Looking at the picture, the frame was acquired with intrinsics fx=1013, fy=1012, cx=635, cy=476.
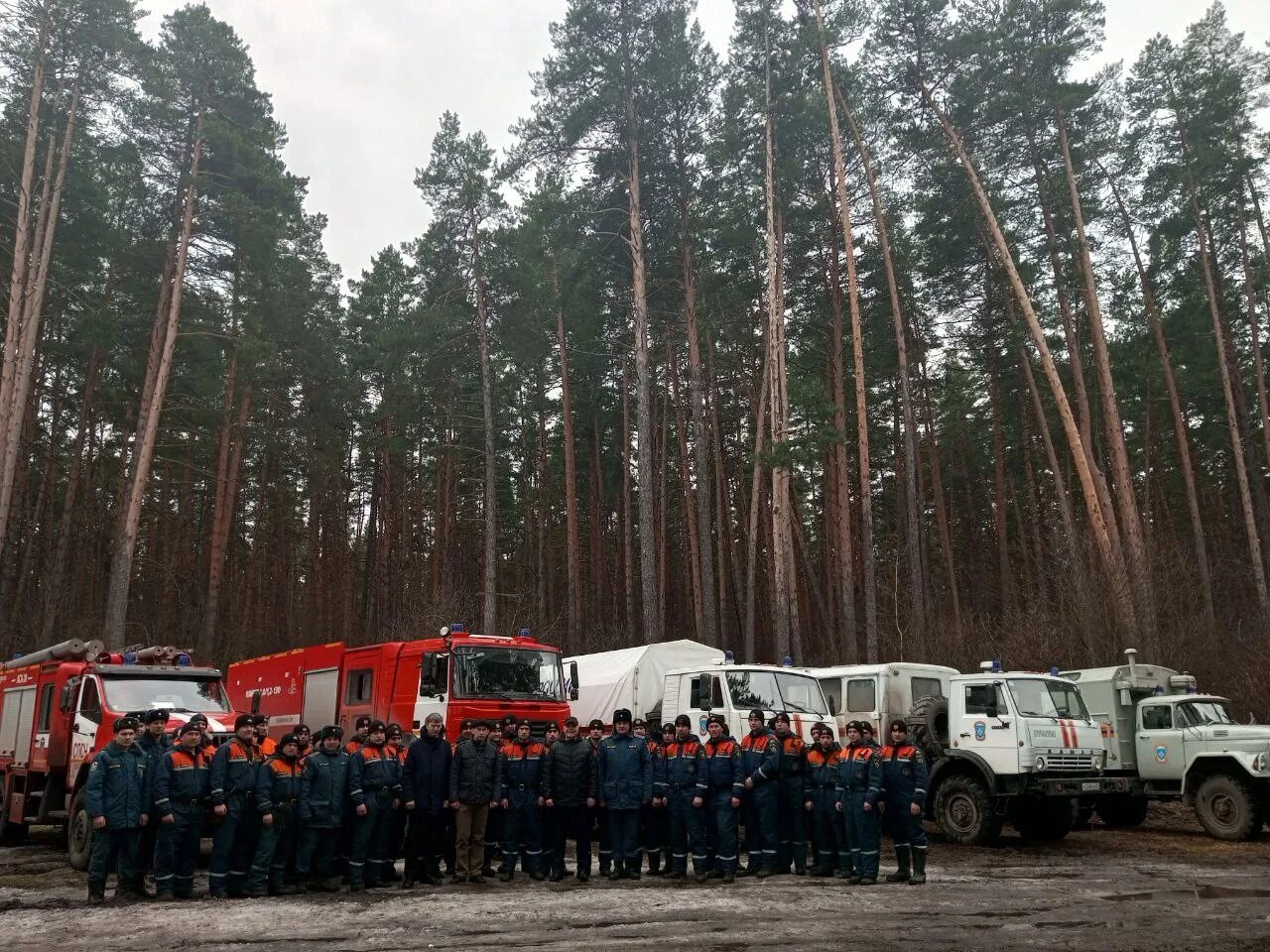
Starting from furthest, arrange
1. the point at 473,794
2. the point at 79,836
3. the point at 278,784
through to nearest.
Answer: the point at 79,836, the point at 473,794, the point at 278,784

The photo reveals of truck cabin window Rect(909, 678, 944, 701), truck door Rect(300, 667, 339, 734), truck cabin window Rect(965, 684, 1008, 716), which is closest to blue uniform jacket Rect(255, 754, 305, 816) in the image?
truck door Rect(300, 667, 339, 734)

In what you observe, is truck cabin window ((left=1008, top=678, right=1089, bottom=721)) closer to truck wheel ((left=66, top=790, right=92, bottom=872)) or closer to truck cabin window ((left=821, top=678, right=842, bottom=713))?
truck cabin window ((left=821, top=678, right=842, bottom=713))

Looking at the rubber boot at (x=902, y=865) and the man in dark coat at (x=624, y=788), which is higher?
the man in dark coat at (x=624, y=788)

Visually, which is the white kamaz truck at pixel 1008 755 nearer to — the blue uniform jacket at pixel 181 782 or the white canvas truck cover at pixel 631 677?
the white canvas truck cover at pixel 631 677

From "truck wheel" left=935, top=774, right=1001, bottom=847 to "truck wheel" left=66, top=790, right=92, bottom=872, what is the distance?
1007 centimetres

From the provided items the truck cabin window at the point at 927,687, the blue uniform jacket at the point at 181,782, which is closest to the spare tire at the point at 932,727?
the truck cabin window at the point at 927,687

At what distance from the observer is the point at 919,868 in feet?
31.7

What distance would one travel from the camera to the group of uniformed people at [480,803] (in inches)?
357

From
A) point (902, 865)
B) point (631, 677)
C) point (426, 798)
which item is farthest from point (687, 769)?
point (631, 677)

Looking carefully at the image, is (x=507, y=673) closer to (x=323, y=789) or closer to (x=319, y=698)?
(x=319, y=698)

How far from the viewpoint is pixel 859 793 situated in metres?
9.88

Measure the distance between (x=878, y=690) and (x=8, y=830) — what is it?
12078 millimetres

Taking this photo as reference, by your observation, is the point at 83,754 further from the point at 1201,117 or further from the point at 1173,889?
the point at 1201,117

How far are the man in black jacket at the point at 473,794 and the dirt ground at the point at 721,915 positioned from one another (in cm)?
53
